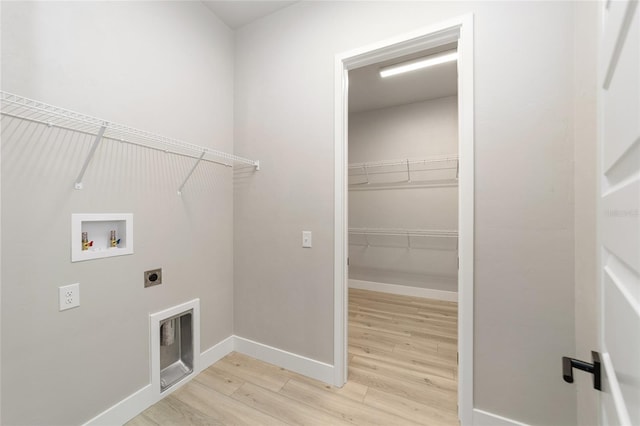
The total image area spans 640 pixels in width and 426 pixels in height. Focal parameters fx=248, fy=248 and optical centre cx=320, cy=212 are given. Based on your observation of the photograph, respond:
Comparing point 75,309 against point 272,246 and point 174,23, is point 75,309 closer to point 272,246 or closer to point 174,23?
point 272,246

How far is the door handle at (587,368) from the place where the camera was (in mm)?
586

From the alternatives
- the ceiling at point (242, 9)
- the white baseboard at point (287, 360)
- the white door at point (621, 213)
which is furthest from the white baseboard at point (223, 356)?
the ceiling at point (242, 9)

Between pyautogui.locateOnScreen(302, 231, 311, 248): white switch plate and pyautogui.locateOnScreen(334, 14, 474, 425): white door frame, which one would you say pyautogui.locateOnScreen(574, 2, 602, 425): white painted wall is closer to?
pyautogui.locateOnScreen(334, 14, 474, 425): white door frame

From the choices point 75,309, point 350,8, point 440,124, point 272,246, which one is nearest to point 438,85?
point 440,124

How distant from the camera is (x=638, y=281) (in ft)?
1.30

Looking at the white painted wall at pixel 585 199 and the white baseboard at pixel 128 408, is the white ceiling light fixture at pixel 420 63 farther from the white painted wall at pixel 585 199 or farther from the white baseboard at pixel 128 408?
the white baseboard at pixel 128 408

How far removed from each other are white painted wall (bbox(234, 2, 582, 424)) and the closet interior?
1405mm

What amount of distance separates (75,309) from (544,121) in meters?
2.63

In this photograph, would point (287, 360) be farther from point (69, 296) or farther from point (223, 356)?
point (69, 296)

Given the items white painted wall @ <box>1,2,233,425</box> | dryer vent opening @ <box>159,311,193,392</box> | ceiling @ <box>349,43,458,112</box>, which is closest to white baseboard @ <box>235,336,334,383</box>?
white painted wall @ <box>1,2,233,425</box>

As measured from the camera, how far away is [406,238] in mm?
3787

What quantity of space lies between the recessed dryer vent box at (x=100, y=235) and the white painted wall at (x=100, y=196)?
0.03 m

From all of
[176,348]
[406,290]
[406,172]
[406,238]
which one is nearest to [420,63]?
[406,172]

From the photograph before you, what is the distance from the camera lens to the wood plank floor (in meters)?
1.51
